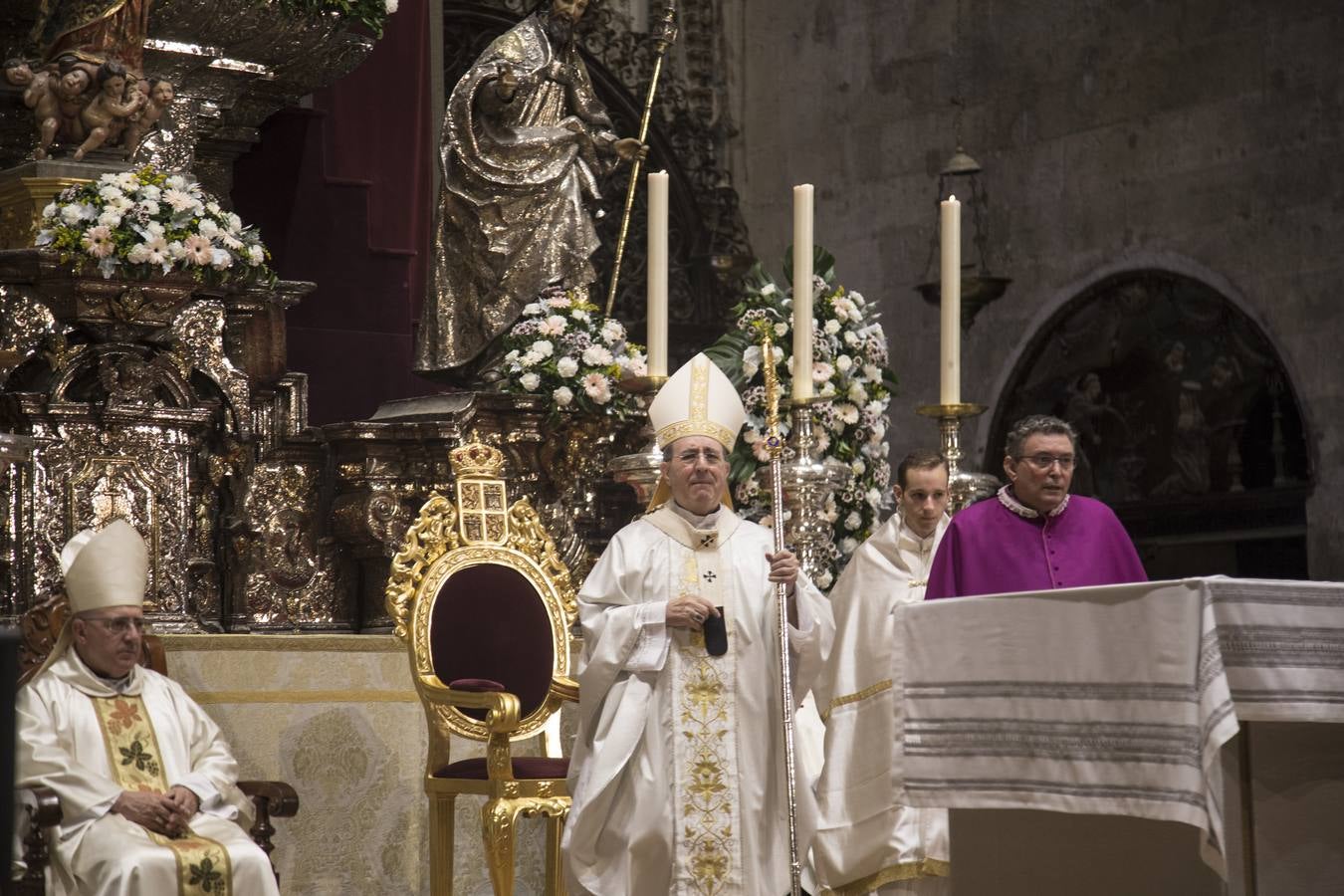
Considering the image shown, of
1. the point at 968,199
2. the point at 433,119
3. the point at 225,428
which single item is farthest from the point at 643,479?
the point at 968,199

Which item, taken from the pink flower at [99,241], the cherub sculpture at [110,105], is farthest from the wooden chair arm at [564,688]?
the cherub sculpture at [110,105]

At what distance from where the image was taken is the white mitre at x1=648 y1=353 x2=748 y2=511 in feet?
18.6

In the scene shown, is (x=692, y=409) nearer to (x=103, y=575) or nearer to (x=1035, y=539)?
(x=1035, y=539)

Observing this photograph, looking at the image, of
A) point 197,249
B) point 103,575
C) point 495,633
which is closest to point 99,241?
point 197,249

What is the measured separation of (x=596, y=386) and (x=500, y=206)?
1.31m

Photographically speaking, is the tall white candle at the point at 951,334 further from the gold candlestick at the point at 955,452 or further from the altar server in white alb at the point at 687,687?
the altar server in white alb at the point at 687,687

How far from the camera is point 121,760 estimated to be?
217 inches

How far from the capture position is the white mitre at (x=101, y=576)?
5.38 metres

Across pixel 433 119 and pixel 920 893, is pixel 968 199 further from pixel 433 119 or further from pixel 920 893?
pixel 920 893

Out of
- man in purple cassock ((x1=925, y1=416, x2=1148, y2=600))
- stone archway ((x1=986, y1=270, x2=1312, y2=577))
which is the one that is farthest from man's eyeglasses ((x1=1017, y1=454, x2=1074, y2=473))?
stone archway ((x1=986, y1=270, x2=1312, y2=577))

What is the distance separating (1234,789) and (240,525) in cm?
459

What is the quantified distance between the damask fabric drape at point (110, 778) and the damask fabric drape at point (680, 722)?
944 millimetres

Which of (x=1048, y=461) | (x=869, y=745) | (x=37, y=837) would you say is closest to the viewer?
(x=1048, y=461)

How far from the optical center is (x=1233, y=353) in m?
11.9
